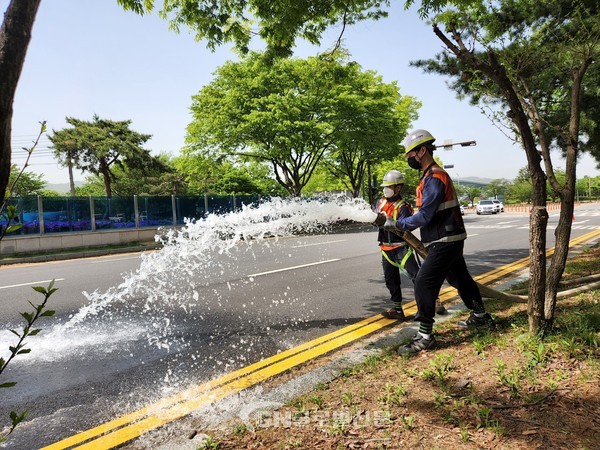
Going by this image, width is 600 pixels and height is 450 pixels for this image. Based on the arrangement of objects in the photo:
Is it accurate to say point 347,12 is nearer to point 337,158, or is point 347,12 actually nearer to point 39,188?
point 337,158

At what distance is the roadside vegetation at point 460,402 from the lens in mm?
2184

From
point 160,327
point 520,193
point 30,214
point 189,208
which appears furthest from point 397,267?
point 520,193

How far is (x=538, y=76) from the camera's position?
20.8 feet

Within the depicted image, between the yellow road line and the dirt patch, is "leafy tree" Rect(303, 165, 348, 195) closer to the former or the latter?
the yellow road line

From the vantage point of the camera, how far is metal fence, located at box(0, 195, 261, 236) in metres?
15.8

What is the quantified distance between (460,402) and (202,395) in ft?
6.10

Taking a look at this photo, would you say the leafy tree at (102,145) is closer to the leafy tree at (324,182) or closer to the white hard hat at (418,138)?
the leafy tree at (324,182)

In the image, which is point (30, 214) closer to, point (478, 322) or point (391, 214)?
point (391, 214)

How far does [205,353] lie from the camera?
395 centimetres

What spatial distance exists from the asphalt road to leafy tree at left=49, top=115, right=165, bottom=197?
26.4 m

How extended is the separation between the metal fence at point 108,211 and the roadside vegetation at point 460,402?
1470 centimetres

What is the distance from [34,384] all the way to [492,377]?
12.3ft

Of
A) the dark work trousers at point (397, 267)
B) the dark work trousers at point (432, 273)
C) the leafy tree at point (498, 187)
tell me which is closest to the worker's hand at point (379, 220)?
the dark work trousers at point (432, 273)

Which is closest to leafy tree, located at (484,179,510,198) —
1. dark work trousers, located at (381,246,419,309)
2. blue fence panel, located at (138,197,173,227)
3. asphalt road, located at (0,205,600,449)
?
blue fence panel, located at (138,197,173,227)
